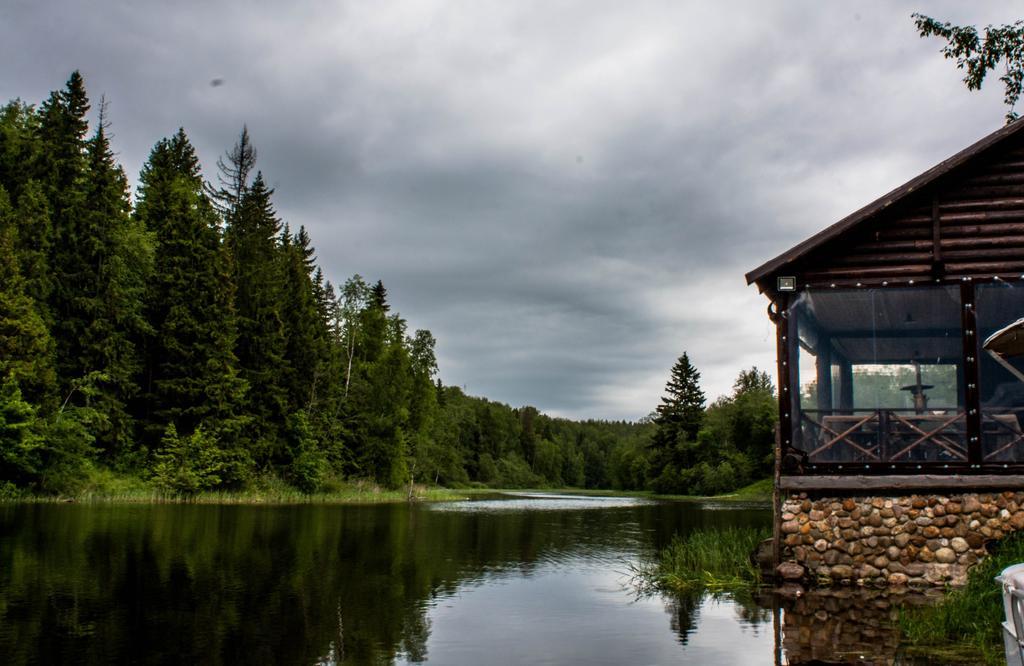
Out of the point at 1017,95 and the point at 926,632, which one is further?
the point at 1017,95

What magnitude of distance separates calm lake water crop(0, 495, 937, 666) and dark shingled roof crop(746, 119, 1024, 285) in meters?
5.32

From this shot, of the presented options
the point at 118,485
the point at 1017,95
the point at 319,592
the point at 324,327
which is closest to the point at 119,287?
the point at 118,485

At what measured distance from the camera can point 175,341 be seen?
41.8 m

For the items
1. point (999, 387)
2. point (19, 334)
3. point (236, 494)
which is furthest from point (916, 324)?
point (236, 494)

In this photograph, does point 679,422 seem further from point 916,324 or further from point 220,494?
point 916,324

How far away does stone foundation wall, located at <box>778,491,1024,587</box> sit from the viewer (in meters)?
12.1

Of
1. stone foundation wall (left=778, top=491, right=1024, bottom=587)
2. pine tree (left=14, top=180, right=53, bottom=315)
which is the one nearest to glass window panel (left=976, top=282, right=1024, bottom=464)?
stone foundation wall (left=778, top=491, right=1024, bottom=587)

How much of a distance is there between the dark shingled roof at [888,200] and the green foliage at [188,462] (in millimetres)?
32313

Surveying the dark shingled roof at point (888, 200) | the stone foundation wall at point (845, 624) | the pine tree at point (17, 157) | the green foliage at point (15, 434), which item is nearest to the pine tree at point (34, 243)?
the pine tree at point (17, 157)

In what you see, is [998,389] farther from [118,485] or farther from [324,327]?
[324,327]

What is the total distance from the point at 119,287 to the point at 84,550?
1119 inches

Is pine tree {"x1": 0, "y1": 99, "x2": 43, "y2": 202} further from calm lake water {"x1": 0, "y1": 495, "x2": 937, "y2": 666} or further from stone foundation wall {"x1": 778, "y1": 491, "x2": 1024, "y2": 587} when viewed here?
stone foundation wall {"x1": 778, "y1": 491, "x2": 1024, "y2": 587}

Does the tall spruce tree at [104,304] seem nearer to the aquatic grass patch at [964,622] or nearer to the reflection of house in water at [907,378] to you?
the reflection of house in water at [907,378]

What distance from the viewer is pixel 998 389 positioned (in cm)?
1280
